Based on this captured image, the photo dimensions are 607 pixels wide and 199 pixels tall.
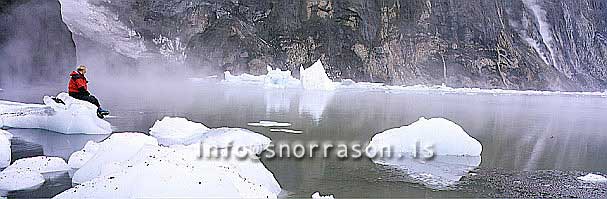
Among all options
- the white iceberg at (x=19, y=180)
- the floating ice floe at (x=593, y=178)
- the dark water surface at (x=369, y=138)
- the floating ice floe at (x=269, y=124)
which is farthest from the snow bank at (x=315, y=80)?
the white iceberg at (x=19, y=180)

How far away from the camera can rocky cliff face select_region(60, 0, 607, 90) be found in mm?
37656

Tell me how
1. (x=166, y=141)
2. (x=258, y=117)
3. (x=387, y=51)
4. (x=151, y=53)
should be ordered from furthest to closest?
(x=387, y=51) → (x=151, y=53) → (x=258, y=117) → (x=166, y=141)

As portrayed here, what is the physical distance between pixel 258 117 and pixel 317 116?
1.49 metres

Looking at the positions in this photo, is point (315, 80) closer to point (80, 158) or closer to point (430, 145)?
point (430, 145)

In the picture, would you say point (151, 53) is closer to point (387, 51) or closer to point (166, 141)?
point (387, 51)

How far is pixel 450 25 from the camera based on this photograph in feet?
148

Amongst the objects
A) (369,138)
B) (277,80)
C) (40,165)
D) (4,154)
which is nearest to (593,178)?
(369,138)

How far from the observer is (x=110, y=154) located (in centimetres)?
589

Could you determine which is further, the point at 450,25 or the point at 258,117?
the point at 450,25

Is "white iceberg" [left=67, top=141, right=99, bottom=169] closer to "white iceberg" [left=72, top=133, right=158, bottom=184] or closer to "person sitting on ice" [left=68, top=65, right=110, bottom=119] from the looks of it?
"white iceberg" [left=72, top=133, right=158, bottom=184]

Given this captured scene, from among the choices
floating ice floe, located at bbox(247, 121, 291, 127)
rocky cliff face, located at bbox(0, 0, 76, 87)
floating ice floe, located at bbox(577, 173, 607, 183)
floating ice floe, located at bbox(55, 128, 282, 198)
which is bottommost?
floating ice floe, located at bbox(577, 173, 607, 183)

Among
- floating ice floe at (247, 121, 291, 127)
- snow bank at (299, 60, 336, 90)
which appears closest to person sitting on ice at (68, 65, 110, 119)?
floating ice floe at (247, 121, 291, 127)

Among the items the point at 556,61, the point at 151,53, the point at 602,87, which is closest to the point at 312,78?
the point at 151,53

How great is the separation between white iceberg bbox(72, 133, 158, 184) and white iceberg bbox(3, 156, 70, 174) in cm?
51
